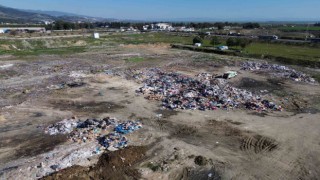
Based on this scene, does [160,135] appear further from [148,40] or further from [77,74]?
[148,40]

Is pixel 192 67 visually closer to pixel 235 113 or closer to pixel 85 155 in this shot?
pixel 235 113

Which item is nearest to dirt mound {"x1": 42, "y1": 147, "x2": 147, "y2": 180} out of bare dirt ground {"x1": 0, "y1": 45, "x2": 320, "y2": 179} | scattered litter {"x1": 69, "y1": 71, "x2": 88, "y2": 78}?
bare dirt ground {"x1": 0, "y1": 45, "x2": 320, "y2": 179}

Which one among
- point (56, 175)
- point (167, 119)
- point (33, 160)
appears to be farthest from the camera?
point (167, 119)

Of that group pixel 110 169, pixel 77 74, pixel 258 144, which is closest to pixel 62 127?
pixel 110 169

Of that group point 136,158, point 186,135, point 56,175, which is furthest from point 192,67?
point 56,175

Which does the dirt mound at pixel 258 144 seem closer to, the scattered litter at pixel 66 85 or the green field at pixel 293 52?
the scattered litter at pixel 66 85

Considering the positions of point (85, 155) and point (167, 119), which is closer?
point (85, 155)

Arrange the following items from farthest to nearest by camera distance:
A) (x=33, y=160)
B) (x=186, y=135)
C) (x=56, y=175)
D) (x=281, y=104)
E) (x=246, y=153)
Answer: (x=281, y=104) < (x=186, y=135) < (x=246, y=153) < (x=33, y=160) < (x=56, y=175)
